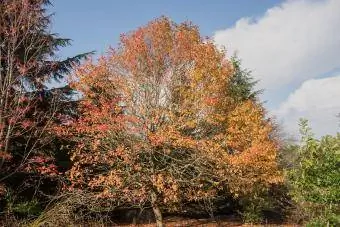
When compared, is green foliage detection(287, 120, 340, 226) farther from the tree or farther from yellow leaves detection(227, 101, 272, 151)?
the tree

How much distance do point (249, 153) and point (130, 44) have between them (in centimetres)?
699

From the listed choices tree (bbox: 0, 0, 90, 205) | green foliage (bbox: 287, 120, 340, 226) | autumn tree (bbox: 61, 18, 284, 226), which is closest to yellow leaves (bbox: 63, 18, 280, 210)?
autumn tree (bbox: 61, 18, 284, 226)

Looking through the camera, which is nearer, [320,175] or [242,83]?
[320,175]

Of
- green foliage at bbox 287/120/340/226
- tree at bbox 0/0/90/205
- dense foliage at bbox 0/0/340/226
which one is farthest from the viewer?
dense foliage at bbox 0/0/340/226

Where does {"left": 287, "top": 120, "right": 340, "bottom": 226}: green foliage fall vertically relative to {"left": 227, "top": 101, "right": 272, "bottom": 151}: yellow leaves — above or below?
below

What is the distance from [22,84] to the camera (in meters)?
15.7

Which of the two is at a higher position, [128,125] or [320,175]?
[128,125]

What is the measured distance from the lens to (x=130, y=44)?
1842 centimetres

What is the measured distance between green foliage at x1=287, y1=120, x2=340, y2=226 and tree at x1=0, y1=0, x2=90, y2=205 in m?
9.08

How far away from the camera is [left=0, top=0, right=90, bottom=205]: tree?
14.9 metres

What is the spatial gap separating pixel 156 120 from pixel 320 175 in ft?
25.4

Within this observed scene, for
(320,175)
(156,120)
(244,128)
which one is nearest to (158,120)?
(156,120)

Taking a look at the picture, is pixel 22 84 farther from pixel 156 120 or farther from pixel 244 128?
pixel 244 128

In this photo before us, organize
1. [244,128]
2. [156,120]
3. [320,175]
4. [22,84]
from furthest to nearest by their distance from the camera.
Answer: [244,128] < [156,120] < [22,84] < [320,175]
